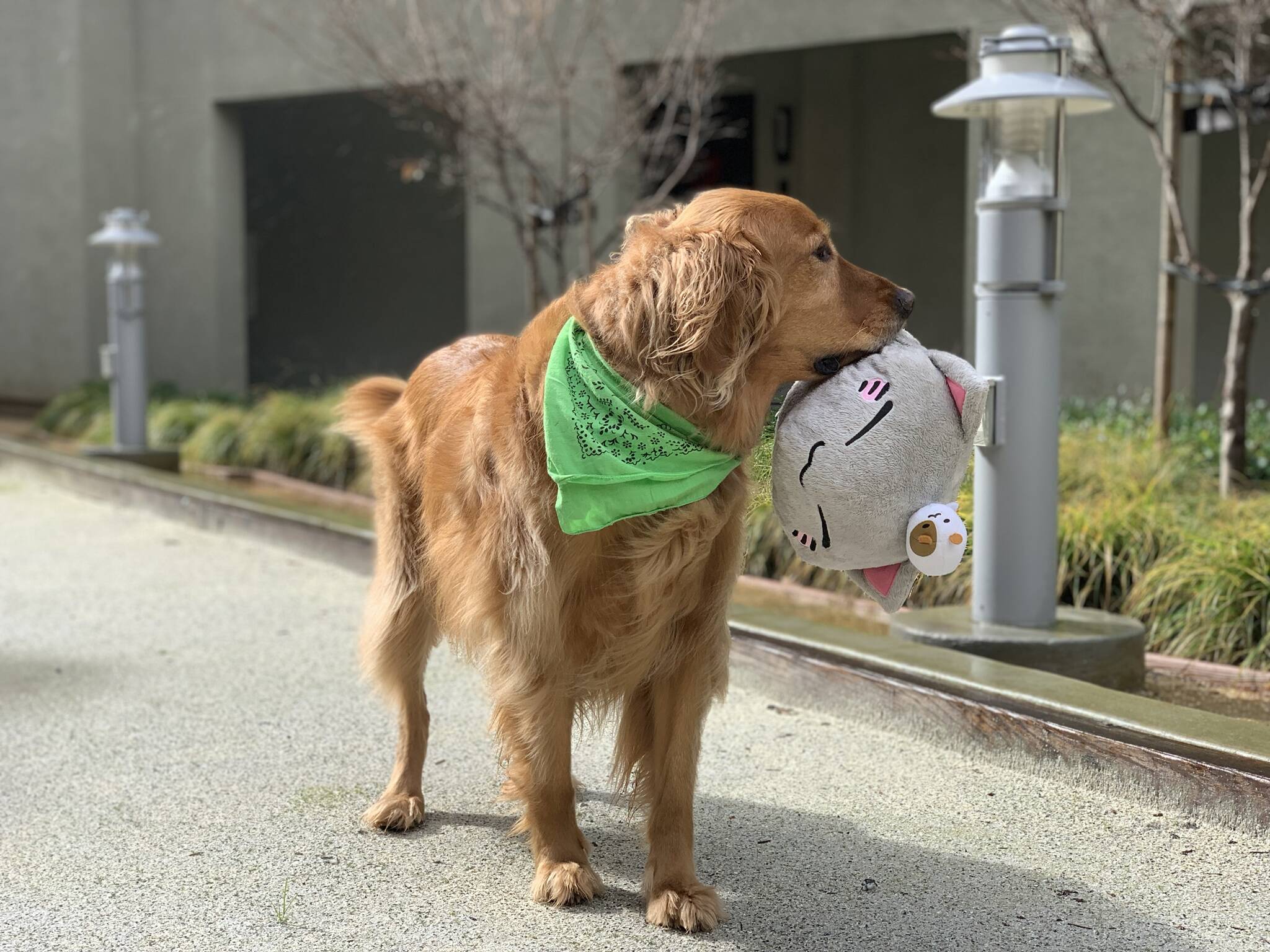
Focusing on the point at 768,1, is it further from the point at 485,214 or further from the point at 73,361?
the point at 73,361

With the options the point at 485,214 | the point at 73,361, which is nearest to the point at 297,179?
the point at 73,361

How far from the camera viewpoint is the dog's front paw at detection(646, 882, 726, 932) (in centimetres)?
290

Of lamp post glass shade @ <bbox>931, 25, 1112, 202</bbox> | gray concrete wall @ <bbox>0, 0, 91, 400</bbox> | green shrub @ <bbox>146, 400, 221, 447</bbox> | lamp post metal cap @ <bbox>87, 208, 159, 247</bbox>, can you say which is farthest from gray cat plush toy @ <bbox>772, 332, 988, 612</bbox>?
gray concrete wall @ <bbox>0, 0, 91, 400</bbox>

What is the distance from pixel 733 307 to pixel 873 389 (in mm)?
401

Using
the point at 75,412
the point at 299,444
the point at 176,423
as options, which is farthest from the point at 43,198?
the point at 299,444

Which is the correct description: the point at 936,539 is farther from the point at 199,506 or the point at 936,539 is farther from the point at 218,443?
the point at 218,443

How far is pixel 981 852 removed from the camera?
3.32 m

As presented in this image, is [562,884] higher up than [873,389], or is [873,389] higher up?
[873,389]

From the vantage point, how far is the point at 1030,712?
3.86m

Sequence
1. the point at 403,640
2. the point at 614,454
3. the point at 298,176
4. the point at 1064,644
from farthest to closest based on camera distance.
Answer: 1. the point at 298,176
2. the point at 1064,644
3. the point at 403,640
4. the point at 614,454

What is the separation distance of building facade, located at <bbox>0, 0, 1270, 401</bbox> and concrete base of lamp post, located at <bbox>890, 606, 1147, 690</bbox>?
828 cm

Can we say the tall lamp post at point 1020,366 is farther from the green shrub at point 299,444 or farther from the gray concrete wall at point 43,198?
the gray concrete wall at point 43,198

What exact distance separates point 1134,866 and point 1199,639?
6.11 feet

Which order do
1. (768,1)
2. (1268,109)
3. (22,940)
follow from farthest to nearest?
(768,1) < (1268,109) < (22,940)
